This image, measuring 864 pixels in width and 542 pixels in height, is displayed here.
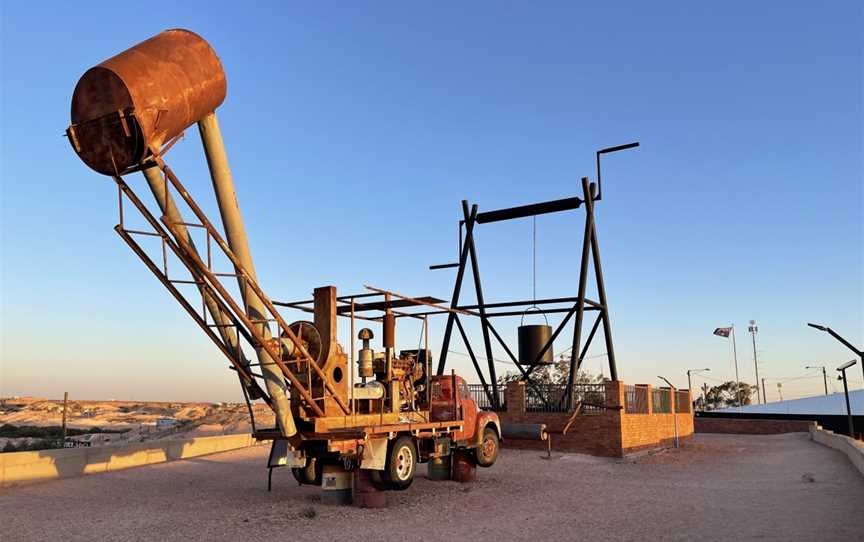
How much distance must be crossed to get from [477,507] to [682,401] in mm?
26546

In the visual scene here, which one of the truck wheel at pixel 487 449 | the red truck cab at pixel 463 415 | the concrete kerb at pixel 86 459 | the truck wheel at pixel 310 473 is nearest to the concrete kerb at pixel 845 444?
the truck wheel at pixel 487 449

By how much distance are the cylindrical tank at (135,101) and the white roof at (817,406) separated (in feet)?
255

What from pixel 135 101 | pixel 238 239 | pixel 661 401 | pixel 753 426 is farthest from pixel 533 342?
pixel 753 426

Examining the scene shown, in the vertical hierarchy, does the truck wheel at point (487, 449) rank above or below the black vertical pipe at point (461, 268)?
below

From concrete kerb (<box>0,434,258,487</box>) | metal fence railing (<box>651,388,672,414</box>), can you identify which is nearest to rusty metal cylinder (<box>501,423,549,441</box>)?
metal fence railing (<box>651,388,672,414</box>)

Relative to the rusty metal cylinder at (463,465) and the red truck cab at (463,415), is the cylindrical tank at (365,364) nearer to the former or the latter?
the red truck cab at (463,415)

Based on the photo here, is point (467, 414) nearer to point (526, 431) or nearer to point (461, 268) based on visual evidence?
point (526, 431)

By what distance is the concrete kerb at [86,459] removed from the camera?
16625 millimetres

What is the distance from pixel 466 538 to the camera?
10633mm

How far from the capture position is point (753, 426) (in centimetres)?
4544

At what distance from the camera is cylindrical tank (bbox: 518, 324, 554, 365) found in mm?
26938

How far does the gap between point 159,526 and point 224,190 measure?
5.78m

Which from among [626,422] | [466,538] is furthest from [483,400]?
[466,538]

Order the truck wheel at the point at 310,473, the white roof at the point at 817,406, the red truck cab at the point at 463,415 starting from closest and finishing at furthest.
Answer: the truck wheel at the point at 310,473 → the red truck cab at the point at 463,415 → the white roof at the point at 817,406
